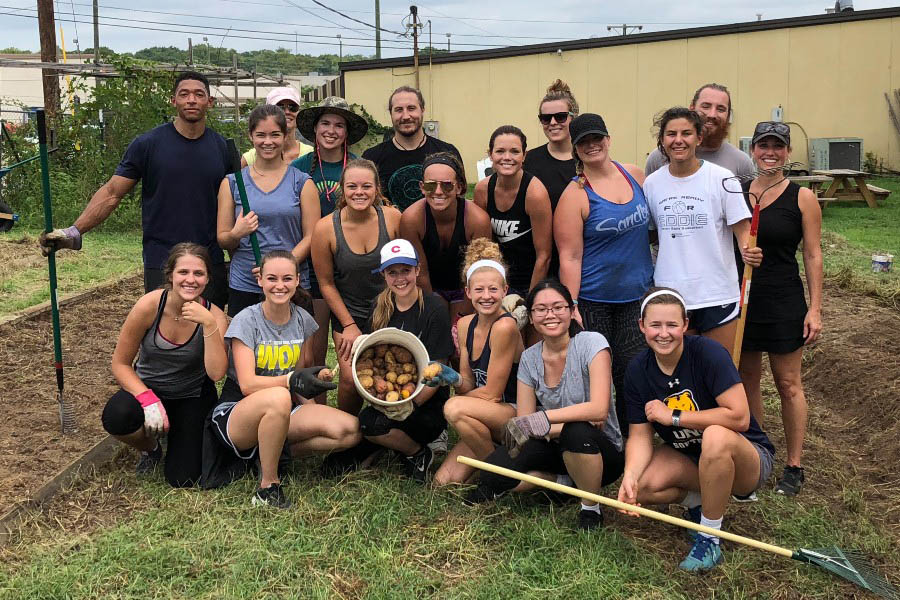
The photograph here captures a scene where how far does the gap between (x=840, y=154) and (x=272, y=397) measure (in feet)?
52.2

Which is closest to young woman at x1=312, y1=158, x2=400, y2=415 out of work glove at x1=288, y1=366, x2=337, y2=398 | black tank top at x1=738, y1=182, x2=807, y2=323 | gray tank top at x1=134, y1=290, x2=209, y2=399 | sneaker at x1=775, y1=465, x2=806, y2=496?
work glove at x1=288, y1=366, x2=337, y2=398

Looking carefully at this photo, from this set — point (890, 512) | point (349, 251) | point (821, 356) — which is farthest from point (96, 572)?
point (821, 356)

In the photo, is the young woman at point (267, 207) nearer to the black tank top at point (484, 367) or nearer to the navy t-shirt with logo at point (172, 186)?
the navy t-shirt with logo at point (172, 186)

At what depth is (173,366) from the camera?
4.31 m

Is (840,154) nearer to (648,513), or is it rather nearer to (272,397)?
(648,513)

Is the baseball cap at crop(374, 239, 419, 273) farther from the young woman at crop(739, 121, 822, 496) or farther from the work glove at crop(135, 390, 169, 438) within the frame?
the young woman at crop(739, 121, 822, 496)

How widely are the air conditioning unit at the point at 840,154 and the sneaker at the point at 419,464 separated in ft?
49.8

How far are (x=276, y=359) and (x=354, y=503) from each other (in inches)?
30.7

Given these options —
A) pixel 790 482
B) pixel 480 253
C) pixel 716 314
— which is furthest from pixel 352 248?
pixel 790 482

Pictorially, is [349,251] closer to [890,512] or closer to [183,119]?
[183,119]

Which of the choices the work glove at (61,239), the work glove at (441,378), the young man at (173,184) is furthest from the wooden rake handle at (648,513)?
the work glove at (61,239)

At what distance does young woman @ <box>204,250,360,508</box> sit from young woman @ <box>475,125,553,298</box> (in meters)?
1.05

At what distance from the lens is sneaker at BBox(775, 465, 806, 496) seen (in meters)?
4.18

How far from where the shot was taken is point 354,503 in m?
3.91
